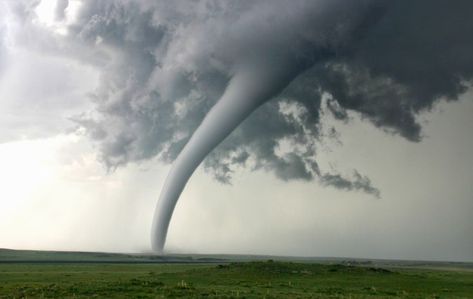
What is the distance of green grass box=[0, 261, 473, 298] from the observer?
45.7 metres

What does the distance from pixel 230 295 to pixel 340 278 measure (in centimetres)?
3078

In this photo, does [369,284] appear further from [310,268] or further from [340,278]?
[310,268]

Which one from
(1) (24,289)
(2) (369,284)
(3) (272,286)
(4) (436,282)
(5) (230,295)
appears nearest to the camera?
(5) (230,295)

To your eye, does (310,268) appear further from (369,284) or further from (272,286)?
(272,286)

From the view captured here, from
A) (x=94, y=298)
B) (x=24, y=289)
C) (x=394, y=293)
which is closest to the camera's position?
(x=94, y=298)

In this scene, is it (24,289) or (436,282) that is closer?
(24,289)

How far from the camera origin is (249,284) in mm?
58562

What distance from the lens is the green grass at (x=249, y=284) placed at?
1799 inches

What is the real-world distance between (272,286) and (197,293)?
1490 cm

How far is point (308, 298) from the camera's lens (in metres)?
43.3

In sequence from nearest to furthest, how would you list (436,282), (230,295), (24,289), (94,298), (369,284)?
(94,298), (230,295), (24,289), (369,284), (436,282)

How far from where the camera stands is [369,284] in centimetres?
6300

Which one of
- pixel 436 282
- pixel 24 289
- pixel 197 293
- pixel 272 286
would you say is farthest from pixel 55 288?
pixel 436 282

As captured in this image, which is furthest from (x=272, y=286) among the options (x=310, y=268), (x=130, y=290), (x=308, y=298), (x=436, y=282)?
(x=436, y=282)
